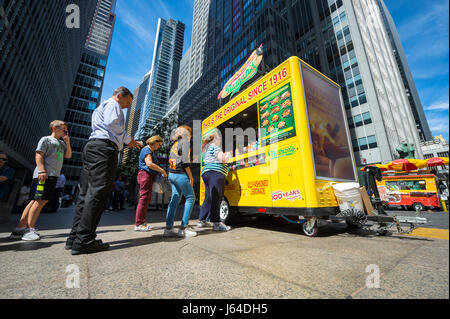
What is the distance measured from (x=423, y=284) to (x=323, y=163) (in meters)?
2.25

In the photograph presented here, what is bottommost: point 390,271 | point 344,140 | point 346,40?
point 390,271

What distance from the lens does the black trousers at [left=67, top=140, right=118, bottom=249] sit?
2.02m

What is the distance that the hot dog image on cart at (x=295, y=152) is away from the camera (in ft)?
9.92

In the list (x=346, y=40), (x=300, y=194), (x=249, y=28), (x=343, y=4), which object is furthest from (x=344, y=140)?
(x=249, y=28)

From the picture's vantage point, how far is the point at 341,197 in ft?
10.0

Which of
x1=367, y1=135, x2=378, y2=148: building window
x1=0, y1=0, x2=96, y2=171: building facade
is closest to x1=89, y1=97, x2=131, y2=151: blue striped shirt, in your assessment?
x1=0, y1=0, x2=96, y2=171: building facade

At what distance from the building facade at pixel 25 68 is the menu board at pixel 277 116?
13.6 m

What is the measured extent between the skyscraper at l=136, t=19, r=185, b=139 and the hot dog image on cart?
406 feet

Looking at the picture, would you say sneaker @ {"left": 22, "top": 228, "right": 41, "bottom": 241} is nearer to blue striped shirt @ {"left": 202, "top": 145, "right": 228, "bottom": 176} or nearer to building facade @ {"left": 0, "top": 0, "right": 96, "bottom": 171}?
blue striped shirt @ {"left": 202, "top": 145, "right": 228, "bottom": 176}

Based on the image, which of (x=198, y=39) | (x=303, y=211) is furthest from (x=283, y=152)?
(x=198, y=39)

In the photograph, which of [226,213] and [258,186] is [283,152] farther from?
[226,213]

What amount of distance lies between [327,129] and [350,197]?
1309mm

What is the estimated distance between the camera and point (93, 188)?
84.0 inches

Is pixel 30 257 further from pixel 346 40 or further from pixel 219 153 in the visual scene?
pixel 346 40
